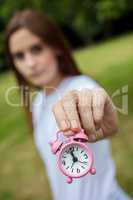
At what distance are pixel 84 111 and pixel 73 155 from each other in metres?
0.11

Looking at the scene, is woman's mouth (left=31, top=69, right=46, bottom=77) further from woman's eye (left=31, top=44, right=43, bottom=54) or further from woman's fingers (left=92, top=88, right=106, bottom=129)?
woman's fingers (left=92, top=88, right=106, bottom=129)

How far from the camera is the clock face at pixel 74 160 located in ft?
4.54

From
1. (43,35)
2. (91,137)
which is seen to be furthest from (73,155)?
(43,35)

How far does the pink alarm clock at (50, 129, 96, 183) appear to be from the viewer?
54.4 inches

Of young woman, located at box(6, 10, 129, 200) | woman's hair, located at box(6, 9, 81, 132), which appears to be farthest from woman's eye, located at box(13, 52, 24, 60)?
woman's hair, located at box(6, 9, 81, 132)

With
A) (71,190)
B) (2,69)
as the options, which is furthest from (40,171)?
Answer: (2,69)

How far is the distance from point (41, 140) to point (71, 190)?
30 cm

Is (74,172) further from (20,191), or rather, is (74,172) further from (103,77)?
(103,77)

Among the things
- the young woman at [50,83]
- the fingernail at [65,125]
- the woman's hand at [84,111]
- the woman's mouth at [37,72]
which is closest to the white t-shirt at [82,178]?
the young woman at [50,83]

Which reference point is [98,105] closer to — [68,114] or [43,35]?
[68,114]

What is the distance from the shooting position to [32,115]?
303 centimetres

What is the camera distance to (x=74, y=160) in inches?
55.1

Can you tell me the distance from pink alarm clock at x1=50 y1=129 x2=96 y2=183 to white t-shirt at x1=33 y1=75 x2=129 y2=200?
95 centimetres

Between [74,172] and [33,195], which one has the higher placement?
[74,172]
